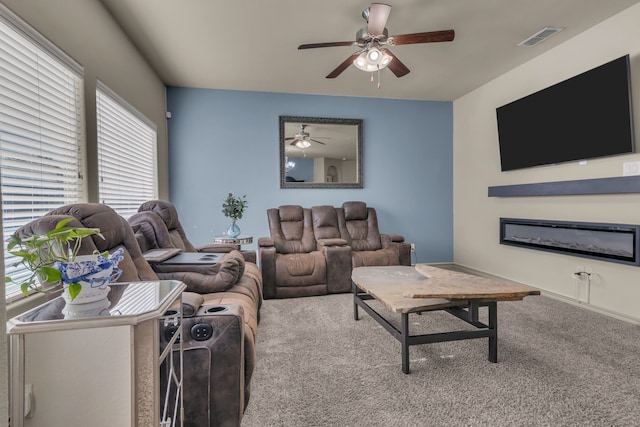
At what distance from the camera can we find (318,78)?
4.20 meters

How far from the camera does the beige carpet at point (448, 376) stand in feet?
5.26

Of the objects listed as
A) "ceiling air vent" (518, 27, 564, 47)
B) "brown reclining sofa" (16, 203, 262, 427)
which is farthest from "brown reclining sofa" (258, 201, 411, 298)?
"ceiling air vent" (518, 27, 564, 47)

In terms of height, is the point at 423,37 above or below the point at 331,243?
above

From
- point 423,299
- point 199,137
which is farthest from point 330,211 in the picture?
point 423,299

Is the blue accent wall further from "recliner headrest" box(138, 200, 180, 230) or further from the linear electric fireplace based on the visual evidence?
"recliner headrest" box(138, 200, 180, 230)

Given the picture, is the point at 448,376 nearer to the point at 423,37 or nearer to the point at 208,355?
the point at 208,355

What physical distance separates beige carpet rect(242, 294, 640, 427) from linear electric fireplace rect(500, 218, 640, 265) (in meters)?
0.62

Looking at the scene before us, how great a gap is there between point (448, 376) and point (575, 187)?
250cm

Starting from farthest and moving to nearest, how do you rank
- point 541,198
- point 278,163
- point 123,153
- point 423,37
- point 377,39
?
point 278,163
point 541,198
point 123,153
point 377,39
point 423,37

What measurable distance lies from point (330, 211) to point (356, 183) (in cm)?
79

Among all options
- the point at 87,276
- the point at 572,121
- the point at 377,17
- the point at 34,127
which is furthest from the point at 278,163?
the point at 87,276

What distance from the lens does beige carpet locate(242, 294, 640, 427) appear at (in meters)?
1.60

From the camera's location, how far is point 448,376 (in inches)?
76.9

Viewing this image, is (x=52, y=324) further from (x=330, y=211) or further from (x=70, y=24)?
(x=330, y=211)
